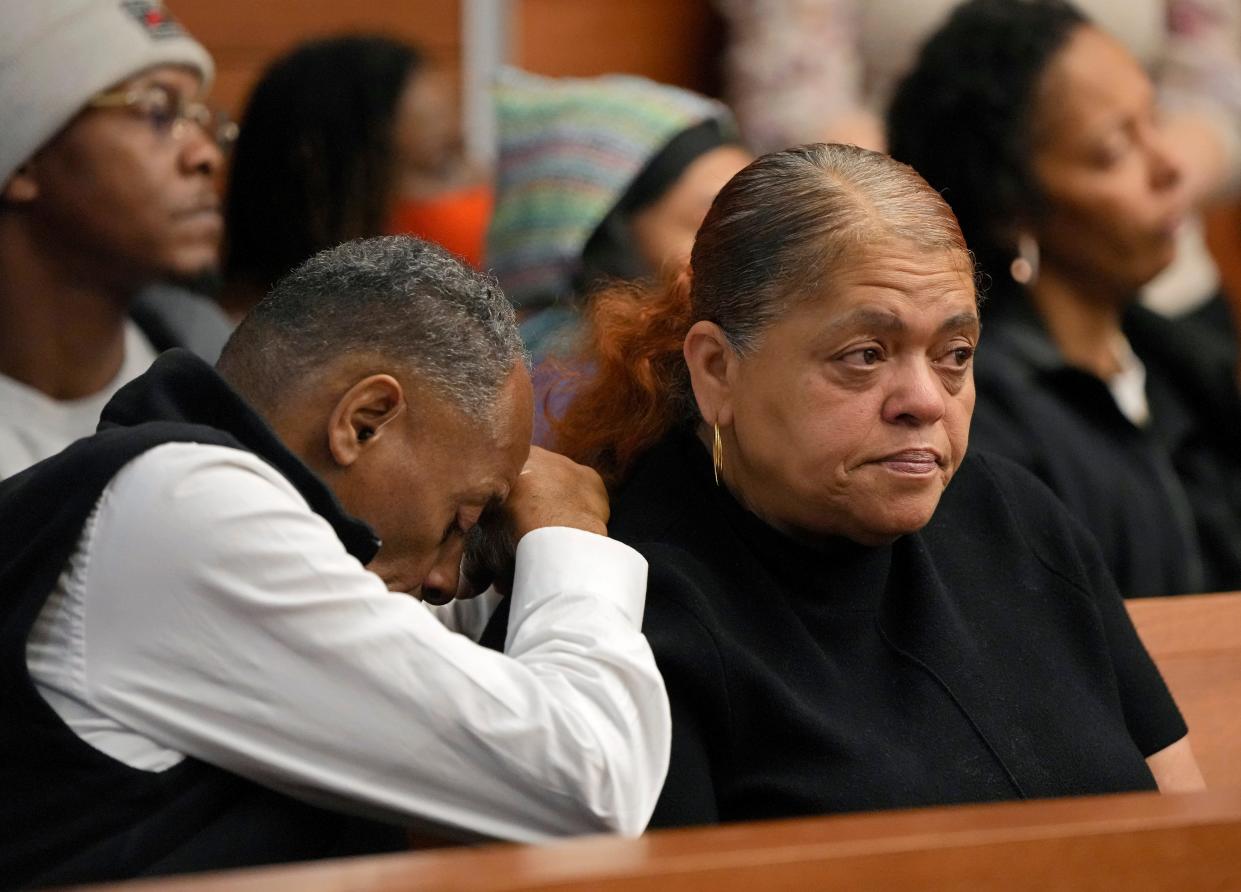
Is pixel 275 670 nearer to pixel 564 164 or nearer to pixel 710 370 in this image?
pixel 710 370

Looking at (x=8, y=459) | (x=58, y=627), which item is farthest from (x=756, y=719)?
(x=8, y=459)

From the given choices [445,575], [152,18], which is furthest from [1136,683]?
[152,18]

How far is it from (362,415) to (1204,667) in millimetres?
1330

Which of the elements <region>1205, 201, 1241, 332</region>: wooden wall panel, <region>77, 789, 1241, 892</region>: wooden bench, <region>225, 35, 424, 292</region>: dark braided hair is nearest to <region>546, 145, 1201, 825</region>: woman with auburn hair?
<region>77, 789, 1241, 892</region>: wooden bench

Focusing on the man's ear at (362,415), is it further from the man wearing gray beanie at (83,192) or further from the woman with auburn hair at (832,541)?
the man wearing gray beanie at (83,192)

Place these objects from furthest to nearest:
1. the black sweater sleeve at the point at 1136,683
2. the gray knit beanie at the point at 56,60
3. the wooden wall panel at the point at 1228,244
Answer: the wooden wall panel at the point at 1228,244 < the gray knit beanie at the point at 56,60 < the black sweater sleeve at the point at 1136,683

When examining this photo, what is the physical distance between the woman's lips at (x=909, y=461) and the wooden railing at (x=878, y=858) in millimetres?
523

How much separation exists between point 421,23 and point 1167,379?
2676 mm

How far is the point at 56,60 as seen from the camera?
304 cm

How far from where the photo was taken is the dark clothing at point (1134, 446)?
3152mm

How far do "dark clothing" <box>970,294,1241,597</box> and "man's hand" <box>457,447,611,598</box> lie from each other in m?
1.24

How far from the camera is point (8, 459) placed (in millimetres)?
2816

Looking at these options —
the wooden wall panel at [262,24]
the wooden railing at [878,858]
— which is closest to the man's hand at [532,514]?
the wooden railing at [878,858]

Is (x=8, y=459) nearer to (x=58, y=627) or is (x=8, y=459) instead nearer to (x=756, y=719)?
(x=58, y=627)
